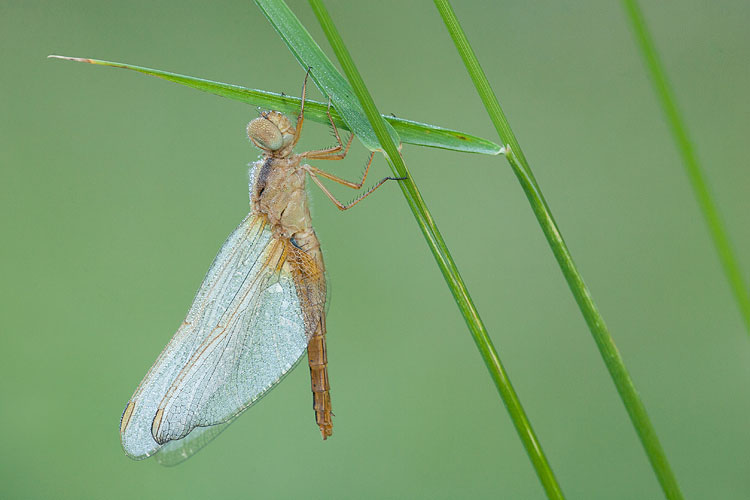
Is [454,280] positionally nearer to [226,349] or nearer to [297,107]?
[297,107]

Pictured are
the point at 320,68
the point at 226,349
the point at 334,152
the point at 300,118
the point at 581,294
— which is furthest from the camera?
the point at 226,349

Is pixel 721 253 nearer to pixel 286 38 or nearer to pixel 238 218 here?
pixel 286 38

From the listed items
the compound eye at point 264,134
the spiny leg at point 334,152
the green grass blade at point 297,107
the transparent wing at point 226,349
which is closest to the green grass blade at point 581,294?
the green grass blade at point 297,107

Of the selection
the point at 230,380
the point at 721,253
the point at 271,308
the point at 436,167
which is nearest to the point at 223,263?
the point at 271,308

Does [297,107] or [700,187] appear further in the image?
[297,107]

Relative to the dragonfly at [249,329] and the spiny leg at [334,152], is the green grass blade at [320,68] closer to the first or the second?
the spiny leg at [334,152]

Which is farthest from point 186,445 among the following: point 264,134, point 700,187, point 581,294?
point 700,187
